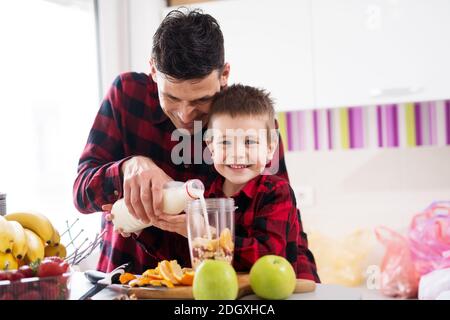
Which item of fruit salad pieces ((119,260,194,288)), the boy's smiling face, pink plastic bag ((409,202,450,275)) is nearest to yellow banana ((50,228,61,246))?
fruit salad pieces ((119,260,194,288))

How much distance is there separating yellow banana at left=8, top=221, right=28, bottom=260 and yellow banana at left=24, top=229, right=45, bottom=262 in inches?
0.9

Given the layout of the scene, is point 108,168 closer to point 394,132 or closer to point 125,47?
point 125,47

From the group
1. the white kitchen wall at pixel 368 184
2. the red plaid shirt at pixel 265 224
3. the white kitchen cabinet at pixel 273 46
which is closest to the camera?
the red plaid shirt at pixel 265 224

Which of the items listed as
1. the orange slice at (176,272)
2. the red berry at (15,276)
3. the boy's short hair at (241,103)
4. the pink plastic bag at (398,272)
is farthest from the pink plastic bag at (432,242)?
the red berry at (15,276)

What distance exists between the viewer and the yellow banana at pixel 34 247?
1.24 m

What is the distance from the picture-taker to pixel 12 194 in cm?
215

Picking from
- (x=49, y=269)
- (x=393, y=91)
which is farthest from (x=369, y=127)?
(x=49, y=269)

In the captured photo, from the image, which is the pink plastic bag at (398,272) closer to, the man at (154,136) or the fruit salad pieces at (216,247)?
the man at (154,136)

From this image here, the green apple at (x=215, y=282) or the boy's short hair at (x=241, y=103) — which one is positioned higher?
the boy's short hair at (x=241, y=103)

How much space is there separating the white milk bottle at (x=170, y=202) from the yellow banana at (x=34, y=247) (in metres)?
0.16

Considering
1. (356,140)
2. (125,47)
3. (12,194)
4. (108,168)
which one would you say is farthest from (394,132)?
(108,168)

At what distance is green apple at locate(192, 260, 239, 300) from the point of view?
97 centimetres

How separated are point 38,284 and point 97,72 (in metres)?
1.79

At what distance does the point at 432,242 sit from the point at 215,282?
1571mm
